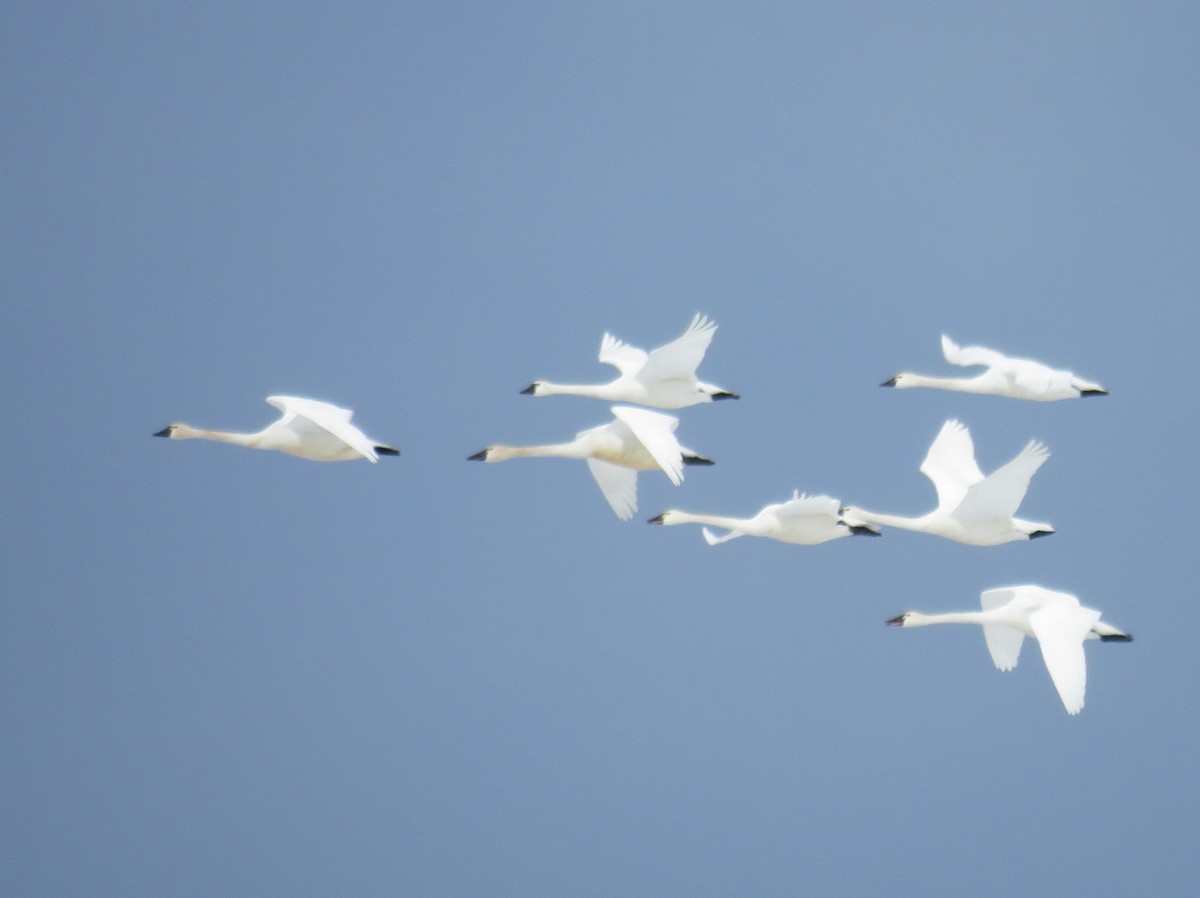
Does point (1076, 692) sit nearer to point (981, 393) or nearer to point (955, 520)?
point (955, 520)

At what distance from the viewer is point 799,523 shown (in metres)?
24.1

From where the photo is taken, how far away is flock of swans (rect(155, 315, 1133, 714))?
23031 millimetres

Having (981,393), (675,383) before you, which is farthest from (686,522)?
(981,393)

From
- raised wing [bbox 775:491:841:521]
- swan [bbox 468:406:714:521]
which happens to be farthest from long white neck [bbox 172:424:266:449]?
raised wing [bbox 775:491:841:521]

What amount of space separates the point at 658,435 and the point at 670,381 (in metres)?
2.07

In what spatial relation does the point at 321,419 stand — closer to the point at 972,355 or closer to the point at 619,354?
the point at 619,354

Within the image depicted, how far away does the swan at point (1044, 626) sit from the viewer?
74.1ft

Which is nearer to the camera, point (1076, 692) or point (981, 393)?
point (1076, 692)

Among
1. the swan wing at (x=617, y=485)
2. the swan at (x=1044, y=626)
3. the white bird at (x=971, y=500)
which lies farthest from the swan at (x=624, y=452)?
the swan at (x=1044, y=626)

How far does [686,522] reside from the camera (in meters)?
25.5

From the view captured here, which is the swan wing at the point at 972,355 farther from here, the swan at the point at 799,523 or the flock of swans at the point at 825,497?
the swan at the point at 799,523

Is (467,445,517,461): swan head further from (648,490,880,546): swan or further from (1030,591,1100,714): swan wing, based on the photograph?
(1030,591,1100,714): swan wing

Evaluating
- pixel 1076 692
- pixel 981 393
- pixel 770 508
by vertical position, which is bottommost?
pixel 1076 692

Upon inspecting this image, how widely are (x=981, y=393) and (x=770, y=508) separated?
314 cm
